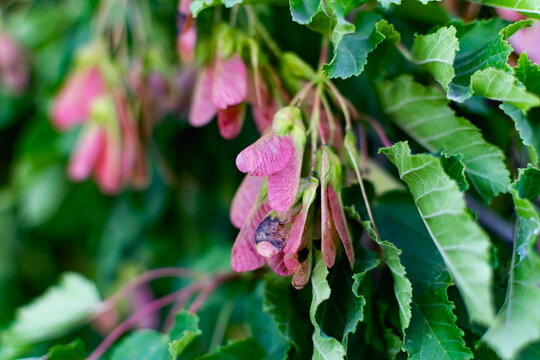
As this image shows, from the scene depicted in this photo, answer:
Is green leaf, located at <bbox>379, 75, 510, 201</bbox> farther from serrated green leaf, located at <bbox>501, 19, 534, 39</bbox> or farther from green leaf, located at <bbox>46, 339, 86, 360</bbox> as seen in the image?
green leaf, located at <bbox>46, 339, 86, 360</bbox>

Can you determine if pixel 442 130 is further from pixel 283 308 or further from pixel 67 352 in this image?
pixel 67 352

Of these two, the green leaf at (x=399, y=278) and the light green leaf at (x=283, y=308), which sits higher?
the green leaf at (x=399, y=278)

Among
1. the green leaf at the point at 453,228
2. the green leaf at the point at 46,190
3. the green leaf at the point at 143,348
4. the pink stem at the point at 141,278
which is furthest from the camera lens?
the green leaf at the point at 46,190

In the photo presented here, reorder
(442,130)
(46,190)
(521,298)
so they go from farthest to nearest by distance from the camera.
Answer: (46,190) → (442,130) → (521,298)

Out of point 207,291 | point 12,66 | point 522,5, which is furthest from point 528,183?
point 12,66

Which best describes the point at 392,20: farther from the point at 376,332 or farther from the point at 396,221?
the point at 376,332

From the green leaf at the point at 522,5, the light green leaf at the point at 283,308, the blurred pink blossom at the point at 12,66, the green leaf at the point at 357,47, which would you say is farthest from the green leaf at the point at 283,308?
the blurred pink blossom at the point at 12,66

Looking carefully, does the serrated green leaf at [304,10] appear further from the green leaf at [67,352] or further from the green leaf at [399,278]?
the green leaf at [67,352]
